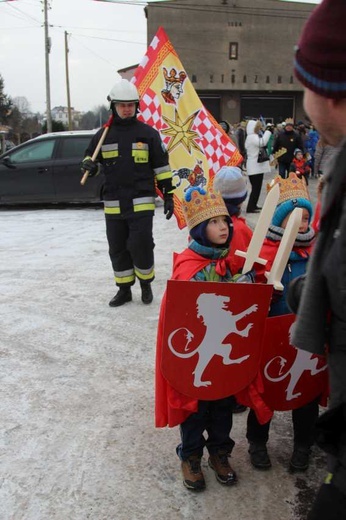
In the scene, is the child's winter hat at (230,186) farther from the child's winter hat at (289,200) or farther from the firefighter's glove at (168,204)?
the firefighter's glove at (168,204)

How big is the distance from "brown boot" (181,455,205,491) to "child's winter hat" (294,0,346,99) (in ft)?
5.87

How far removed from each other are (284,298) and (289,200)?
48 cm

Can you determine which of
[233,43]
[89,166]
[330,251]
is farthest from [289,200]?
[233,43]

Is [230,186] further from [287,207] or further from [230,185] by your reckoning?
[287,207]

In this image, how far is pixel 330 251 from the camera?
118 cm

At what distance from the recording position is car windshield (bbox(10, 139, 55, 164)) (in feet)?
35.6

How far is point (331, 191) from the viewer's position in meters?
1.19

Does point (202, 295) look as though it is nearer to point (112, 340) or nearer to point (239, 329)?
point (239, 329)

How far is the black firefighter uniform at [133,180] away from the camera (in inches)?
182

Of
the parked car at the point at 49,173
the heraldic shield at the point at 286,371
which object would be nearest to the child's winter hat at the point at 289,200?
the heraldic shield at the point at 286,371

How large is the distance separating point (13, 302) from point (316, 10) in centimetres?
420

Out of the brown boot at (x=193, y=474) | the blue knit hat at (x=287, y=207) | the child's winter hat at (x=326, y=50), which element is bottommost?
the brown boot at (x=193, y=474)

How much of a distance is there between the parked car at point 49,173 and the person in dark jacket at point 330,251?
377 inches

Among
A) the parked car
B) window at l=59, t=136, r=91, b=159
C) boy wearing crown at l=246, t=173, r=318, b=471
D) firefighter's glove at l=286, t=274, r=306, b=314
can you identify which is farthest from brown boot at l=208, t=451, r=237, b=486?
window at l=59, t=136, r=91, b=159
